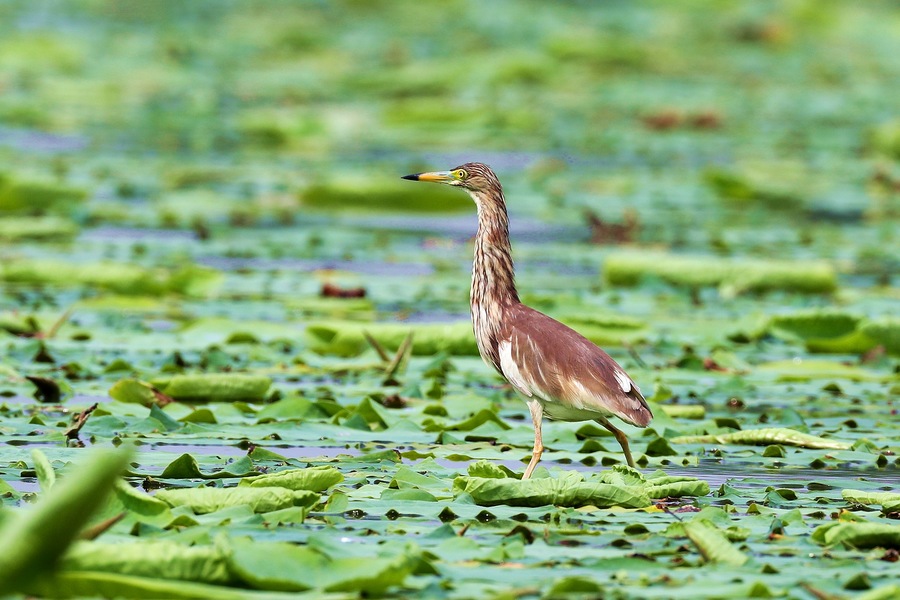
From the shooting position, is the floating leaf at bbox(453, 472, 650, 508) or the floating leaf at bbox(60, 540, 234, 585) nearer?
the floating leaf at bbox(60, 540, 234, 585)

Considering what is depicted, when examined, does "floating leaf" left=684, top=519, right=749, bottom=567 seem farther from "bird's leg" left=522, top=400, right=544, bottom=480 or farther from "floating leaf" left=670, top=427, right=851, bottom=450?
"floating leaf" left=670, top=427, right=851, bottom=450

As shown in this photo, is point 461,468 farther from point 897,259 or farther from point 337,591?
point 897,259

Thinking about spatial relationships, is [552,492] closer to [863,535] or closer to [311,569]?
[863,535]

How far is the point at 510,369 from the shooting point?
5.66 metres

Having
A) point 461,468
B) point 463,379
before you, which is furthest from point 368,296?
point 461,468

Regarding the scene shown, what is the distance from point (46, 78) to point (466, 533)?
55.3 feet

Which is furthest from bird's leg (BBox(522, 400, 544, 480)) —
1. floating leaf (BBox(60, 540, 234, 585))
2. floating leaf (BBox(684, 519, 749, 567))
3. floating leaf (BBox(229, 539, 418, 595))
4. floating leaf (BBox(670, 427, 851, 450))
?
floating leaf (BBox(60, 540, 234, 585))

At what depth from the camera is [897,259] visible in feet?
38.0

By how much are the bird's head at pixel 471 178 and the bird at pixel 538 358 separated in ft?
Result: 0.27

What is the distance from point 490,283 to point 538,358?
537 mm

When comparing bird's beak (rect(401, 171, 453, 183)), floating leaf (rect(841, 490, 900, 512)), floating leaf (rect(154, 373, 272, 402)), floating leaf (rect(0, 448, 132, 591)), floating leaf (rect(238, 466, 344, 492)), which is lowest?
floating leaf (rect(154, 373, 272, 402))

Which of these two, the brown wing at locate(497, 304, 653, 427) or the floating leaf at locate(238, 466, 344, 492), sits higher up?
the brown wing at locate(497, 304, 653, 427)

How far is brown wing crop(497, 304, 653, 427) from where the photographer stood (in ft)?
17.6

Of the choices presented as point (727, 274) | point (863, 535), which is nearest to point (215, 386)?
point (863, 535)
